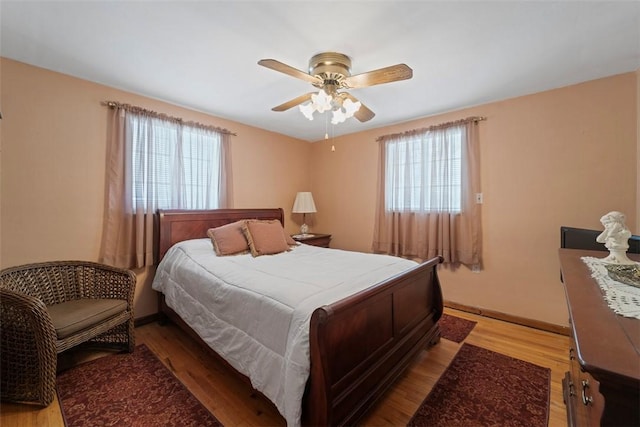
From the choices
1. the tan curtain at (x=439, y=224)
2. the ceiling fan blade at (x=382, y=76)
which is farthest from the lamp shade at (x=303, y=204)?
the ceiling fan blade at (x=382, y=76)

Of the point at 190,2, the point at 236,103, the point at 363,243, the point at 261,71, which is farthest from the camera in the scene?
the point at 363,243

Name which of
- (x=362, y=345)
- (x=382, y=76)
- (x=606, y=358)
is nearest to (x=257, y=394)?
(x=362, y=345)

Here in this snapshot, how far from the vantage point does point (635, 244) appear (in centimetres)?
177

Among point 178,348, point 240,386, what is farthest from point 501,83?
point 178,348

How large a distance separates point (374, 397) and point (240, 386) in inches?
37.1

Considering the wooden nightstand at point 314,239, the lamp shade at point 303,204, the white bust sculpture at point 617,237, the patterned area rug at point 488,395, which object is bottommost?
the patterned area rug at point 488,395

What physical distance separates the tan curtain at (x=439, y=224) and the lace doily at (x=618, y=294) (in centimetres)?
169

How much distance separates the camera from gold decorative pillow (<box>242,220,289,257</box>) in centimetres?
272

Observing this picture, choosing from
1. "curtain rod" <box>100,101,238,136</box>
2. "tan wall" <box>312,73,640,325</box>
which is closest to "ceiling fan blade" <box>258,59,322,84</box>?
"curtain rod" <box>100,101,238,136</box>

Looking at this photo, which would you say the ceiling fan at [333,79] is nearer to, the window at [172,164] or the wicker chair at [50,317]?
the window at [172,164]

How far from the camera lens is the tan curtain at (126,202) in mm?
2557

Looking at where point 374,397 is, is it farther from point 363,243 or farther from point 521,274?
point 363,243

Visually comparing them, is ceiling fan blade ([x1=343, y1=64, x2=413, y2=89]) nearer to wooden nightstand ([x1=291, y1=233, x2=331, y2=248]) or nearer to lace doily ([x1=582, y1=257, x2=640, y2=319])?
lace doily ([x1=582, y1=257, x2=640, y2=319])

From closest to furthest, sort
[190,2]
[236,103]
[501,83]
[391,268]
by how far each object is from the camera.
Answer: [190,2] → [391,268] → [501,83] → [236,103]
